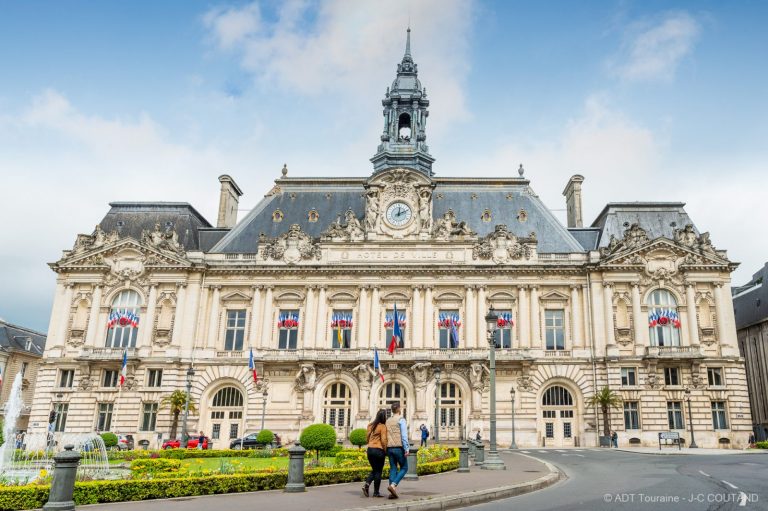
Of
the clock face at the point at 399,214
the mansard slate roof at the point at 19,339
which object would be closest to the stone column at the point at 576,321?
the clock face at the point at 399,214

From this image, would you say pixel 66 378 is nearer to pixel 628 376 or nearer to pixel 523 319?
pixel 523 319

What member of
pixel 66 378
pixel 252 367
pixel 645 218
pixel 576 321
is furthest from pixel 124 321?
pixel 645 218

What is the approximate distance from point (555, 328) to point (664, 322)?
26.0 feet

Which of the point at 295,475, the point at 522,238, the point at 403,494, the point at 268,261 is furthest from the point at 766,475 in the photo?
the point at 268,261

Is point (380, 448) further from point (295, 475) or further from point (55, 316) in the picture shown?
point (55, 316)

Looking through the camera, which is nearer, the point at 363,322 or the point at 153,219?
the point at 363,322

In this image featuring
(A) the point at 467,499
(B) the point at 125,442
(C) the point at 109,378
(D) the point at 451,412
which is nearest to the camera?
(A) the point at 467,499

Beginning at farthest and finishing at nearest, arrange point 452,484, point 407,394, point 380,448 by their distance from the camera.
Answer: point 407,394
point 452,484
point 380,448

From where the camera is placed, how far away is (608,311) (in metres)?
47.3

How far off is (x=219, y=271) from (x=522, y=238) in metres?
24.2

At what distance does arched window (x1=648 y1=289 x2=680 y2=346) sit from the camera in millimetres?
47062

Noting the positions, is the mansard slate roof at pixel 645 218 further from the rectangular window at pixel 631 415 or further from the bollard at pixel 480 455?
the bollard at pixel 480 455

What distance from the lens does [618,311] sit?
156ft

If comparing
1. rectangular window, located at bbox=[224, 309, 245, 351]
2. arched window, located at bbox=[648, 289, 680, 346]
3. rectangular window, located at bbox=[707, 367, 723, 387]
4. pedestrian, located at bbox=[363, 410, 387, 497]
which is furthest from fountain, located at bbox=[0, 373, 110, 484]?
rectangular window, located at bbox=[707, 367, 723, 387]
